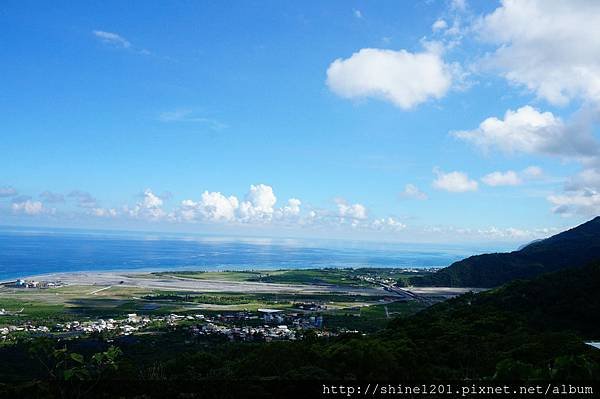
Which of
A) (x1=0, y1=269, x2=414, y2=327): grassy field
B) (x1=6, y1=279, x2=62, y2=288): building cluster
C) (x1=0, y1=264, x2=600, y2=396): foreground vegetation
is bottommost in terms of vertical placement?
(x1=0, y1=269, x2=414, y2=327): grassy field

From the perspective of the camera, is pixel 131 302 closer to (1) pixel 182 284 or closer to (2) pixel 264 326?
(1) pixel 182 284

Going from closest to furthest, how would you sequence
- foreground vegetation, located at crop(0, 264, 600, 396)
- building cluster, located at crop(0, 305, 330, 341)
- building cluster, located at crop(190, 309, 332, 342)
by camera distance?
1. foreground vegetation, located at crop(0, 264, 600, 396)
2. building cluster, located at crop(190, 309, 332, 342)
3. building cluster, located at crop(0, 305, 330, 341)

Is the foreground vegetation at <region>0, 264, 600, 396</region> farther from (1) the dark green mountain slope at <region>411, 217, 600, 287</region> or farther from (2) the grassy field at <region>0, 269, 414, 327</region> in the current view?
(1) the dark green mountain slope at <region>411, 217, 600, 287</region>

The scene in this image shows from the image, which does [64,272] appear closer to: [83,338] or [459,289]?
[83,338]

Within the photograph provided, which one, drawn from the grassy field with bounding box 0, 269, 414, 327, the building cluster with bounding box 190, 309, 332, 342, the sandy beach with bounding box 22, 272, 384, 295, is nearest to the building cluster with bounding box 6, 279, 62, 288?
the grassy field with bounding box 0, 269, 414, 327

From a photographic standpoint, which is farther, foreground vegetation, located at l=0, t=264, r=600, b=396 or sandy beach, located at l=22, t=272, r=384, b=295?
sandy beach, located at l=22, t=272, r=384, b=295

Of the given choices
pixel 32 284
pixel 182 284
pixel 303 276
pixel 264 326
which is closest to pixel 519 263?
pixel 303 276

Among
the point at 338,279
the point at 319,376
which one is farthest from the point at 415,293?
the point at 319,376

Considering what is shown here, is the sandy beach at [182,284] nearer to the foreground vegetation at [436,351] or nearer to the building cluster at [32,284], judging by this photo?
the building cluster at [32,284]

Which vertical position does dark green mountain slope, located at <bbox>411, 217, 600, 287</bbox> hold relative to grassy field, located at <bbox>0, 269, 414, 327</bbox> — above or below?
above
